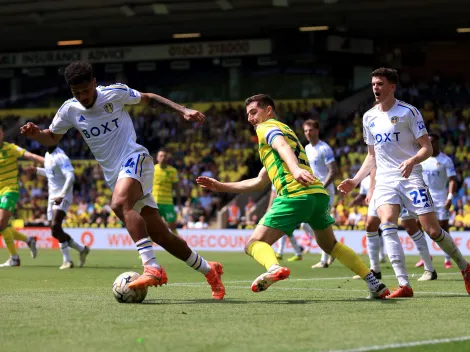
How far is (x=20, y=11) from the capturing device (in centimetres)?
3534

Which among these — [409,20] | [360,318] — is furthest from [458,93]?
[360,318]

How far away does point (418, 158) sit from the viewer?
31.1ft

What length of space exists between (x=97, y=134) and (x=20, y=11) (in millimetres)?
27659

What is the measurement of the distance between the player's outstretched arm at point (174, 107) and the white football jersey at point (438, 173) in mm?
8342

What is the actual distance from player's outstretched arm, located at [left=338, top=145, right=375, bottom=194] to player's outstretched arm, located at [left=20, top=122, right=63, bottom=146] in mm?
3050

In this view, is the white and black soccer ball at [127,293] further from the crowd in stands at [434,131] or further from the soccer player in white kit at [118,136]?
the crowd in stands at [434,131]

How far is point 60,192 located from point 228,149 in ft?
67.7

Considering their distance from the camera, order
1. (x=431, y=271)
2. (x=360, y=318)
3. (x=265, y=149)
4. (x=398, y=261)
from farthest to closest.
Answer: (x=431, y=271), (x=398, y=261), (x=265, y=149), (x=360, y=318)

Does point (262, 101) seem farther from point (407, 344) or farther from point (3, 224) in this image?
point (3, 224)

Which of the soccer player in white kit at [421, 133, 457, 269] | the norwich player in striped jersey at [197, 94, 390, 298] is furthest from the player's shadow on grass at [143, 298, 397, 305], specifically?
the soccer player in white kit at [421, 133, 457, 269]

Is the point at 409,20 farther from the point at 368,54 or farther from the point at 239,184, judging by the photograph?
the point at 239,184

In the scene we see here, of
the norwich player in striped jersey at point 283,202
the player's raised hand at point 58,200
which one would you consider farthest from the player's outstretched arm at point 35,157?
the norwich player in striped jersey at point 283,202

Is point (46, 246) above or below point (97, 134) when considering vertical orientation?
below

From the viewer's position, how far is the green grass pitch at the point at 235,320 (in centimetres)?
570
